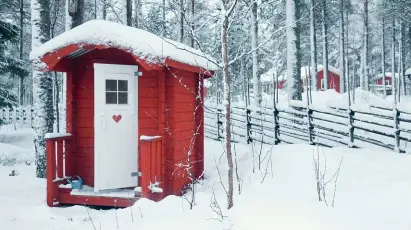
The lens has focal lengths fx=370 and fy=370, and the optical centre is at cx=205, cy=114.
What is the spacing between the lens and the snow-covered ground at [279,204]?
13.3ft

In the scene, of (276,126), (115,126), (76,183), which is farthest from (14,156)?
(276,126)

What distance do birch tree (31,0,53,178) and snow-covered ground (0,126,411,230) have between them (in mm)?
586

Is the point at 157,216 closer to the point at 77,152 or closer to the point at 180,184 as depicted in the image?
the point at 180,184

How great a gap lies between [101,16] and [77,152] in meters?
12.8

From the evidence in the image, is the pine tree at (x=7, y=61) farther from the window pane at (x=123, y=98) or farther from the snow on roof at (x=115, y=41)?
the window pane at (x=123, y=98)

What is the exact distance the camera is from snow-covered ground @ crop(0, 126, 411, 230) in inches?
160

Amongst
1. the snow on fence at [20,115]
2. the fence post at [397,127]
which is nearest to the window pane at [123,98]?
the fence post at [397,127]

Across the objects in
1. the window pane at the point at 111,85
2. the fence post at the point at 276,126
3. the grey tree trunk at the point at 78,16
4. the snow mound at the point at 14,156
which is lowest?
the snow mound at the point at 14,156

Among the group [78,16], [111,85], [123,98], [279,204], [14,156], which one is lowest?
[14,156]

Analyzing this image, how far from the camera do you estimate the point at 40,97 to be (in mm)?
8086

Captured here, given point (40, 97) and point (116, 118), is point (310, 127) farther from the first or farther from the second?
point (40, 97)

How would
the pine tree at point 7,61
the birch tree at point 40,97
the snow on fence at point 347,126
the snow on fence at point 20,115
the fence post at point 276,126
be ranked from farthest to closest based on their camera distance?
the snow on fence at point 20,115 → the pine tree at point 7,61 → the fence post at point 276,126 → the birch tree at point 40,97 → the snow on fence at point 347,126

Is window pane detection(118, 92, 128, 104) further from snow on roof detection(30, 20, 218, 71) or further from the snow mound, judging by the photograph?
the snow mound

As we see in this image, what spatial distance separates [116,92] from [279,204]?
10.7ft
